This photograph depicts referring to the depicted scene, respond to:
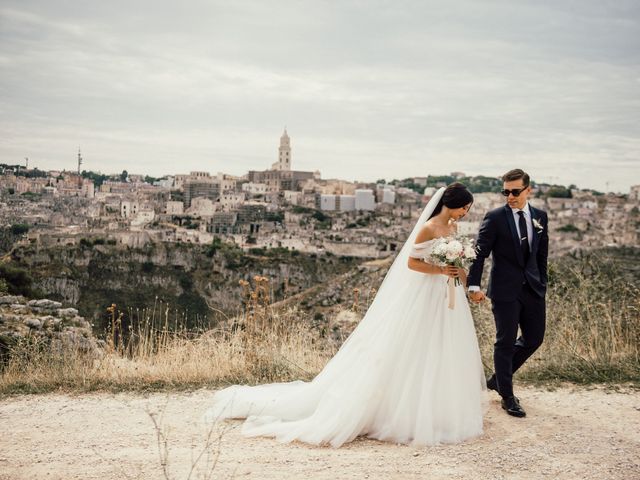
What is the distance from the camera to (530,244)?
362 cm

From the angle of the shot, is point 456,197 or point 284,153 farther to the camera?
point 284,153

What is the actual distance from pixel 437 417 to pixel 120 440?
1.97 meters

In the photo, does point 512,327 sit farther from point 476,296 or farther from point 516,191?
point 516,191

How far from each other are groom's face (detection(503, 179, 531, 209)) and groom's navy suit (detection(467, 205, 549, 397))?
0.05 meters

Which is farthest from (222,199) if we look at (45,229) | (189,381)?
(189,381)

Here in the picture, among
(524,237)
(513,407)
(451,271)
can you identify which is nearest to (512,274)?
(524,237)

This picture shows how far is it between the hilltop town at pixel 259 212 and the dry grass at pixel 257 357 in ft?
146

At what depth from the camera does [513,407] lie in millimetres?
3570

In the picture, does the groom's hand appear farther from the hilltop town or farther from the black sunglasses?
the hilltop town

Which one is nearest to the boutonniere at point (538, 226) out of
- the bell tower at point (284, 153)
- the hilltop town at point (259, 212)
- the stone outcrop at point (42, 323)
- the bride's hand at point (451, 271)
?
the bride's hand at point (451, 271)

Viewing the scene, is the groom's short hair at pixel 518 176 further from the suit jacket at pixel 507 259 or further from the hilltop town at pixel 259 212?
the hilltop town at pixel 259 212

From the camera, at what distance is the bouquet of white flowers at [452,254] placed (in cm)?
329

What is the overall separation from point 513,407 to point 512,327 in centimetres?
56

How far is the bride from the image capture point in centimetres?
316
